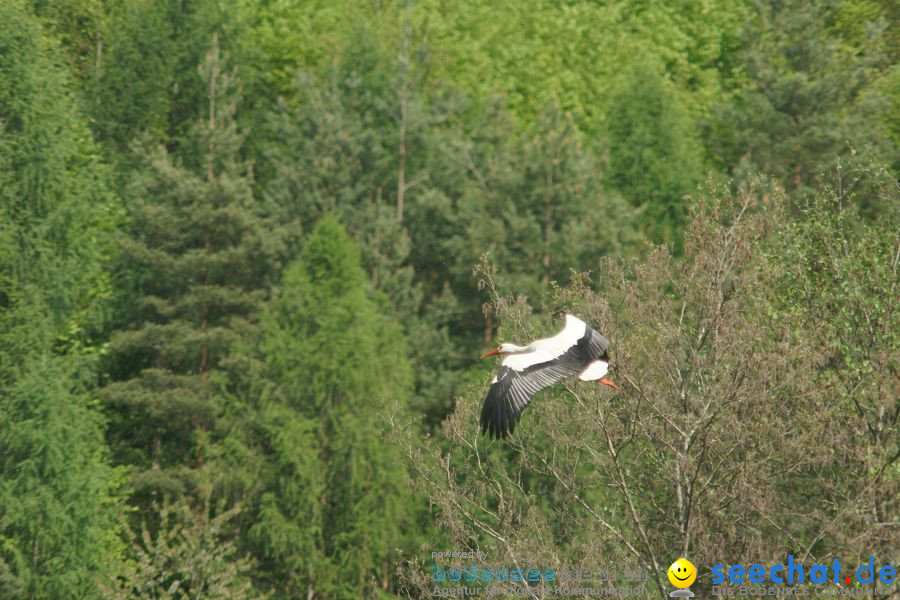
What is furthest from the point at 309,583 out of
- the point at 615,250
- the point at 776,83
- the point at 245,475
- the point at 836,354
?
the point at 776,83

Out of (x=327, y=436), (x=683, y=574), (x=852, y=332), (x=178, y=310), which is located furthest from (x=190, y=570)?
(x=852, y=332)

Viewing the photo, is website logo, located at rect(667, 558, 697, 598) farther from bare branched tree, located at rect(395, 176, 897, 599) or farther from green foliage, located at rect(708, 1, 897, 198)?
green foliage, located at rect(708, 1, 897, 198)

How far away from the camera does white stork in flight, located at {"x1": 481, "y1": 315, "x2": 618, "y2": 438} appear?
1244 cm

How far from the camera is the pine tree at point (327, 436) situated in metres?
29.6

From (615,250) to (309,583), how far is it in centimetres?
1195

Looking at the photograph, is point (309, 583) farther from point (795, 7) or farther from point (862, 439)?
A: point (795, 7)

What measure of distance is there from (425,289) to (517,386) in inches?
1086

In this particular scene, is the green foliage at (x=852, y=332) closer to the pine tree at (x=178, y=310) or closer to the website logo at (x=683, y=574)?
the website logo at (x=683, y=574)

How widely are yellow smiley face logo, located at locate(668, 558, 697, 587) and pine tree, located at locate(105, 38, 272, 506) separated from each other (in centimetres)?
2096

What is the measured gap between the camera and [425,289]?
132 ft

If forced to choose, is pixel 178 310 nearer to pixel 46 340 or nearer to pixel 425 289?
pixel 46 340

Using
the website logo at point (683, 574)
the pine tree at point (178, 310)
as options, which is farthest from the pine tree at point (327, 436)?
the website logo at point (683, 574)

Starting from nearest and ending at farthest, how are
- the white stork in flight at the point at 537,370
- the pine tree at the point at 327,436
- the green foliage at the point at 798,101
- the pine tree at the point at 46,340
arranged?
the white stork in flight at the point at 537,370 < the pine tree at the point at 46,340 < the pine tree at the point at 327,436 < the green foliage at the point at 798,101

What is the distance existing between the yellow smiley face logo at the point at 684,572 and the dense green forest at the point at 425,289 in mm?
214
